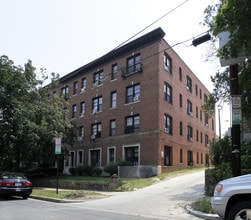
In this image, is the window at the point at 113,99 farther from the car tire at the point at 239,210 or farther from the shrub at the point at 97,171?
the car tire at the point at 239,210

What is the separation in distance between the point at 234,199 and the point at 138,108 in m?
23.2

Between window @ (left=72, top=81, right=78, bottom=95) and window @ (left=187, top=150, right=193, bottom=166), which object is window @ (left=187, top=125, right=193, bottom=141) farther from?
window @ (left=72, top=81, right=78, bottom=95)

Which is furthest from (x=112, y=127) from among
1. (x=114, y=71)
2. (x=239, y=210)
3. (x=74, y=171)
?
(x=239, y=210)

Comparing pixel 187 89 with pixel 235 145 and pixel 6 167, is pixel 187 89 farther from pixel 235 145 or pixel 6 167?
pixel 235 145

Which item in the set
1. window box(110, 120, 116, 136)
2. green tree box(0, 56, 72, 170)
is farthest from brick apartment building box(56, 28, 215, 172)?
green tree box(0, 56, 72, 170)

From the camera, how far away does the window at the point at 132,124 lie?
30316mm

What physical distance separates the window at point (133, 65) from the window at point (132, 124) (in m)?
4.33

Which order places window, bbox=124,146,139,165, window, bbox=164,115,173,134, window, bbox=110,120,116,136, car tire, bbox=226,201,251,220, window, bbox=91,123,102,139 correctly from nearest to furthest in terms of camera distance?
car tire, bbox=226,201,251,220, window, bbox=124,146,139,165, window, bbox=164,115,173,134, window, bbox=110,120,116,136, window, bbox=91,123,102,139

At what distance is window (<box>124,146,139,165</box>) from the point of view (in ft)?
97.1

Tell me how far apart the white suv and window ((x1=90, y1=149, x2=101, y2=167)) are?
27.0 metres

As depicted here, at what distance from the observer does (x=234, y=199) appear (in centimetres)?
712

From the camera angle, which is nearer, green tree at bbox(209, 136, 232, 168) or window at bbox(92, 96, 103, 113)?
green tree at bbox(209, 136, 232, 168)

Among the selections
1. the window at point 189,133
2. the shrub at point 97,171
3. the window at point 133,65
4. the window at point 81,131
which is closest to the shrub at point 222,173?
the shrub at point 97,171

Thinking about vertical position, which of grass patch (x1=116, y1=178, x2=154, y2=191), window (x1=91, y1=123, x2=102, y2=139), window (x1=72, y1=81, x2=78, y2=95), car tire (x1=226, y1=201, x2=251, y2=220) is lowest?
grass patch (x1=116, y1=178, x2=154, y2=191)
